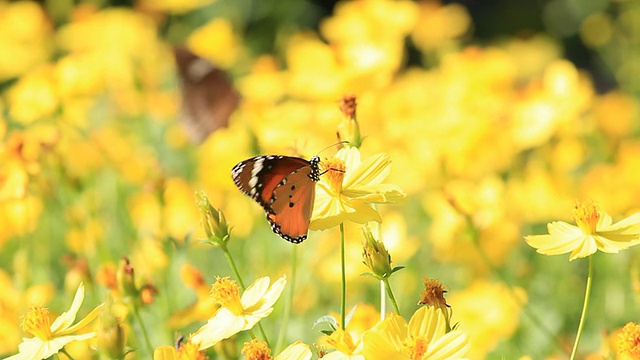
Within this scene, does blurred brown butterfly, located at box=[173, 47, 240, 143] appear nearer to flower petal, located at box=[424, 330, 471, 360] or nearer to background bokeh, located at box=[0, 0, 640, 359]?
background bokeh, located at box=[0, 0, 640, 359]

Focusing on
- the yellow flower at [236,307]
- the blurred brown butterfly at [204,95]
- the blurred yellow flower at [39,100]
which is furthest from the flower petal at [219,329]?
the blurred brown butterfly at [204,95]

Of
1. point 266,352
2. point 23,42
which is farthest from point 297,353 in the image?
point 23,42

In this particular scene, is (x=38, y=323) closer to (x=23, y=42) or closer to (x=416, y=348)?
(x=416, y=348)

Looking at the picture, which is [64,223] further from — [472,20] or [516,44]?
[472,20]

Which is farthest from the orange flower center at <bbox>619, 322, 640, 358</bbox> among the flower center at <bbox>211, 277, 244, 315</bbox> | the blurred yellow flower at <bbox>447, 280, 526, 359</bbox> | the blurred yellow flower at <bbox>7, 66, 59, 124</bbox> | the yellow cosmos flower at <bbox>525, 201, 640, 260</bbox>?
the blurred yellow flower at <bbox>7, 66, 59, 124</bbox>

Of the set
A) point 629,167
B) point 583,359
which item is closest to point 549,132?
point 629,167
